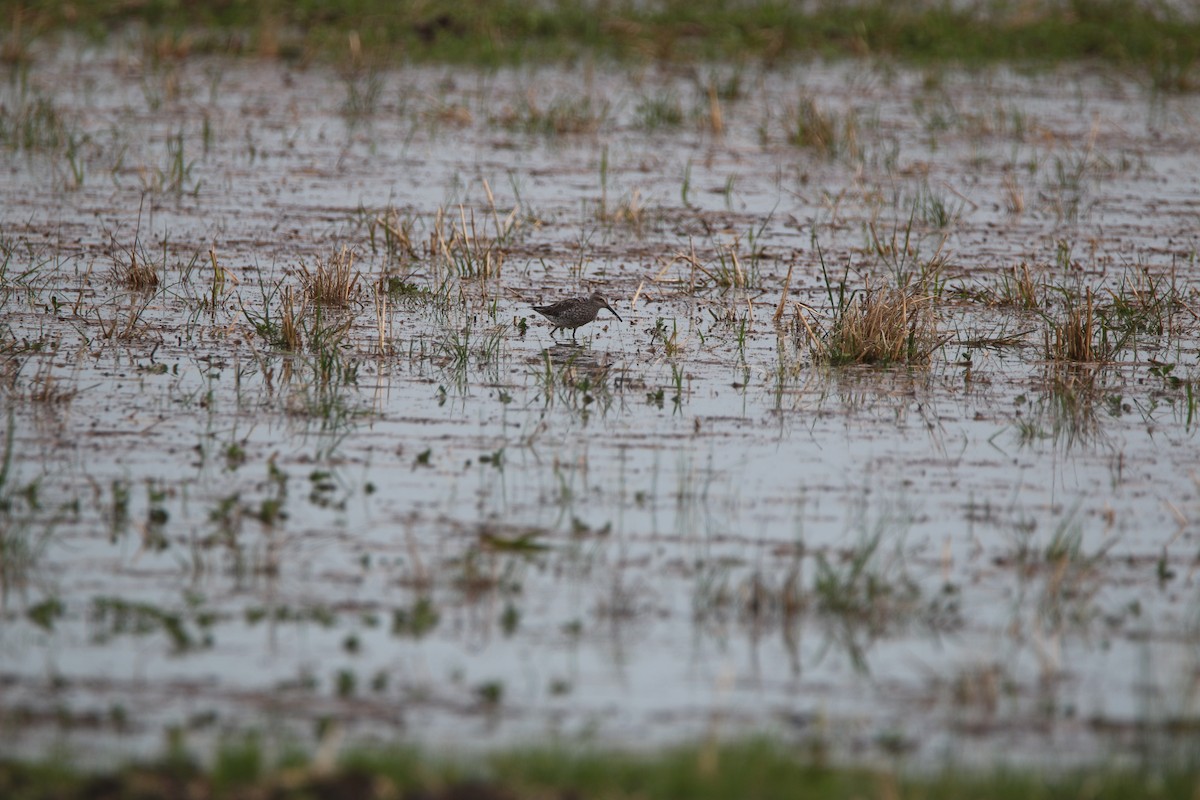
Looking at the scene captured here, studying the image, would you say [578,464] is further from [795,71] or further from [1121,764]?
[795,71]

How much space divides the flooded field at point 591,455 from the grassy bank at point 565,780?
278 mm

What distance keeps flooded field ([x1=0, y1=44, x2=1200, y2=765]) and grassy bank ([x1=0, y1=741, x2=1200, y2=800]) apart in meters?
0.28

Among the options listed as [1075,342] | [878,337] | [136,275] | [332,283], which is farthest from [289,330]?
[1075,342]

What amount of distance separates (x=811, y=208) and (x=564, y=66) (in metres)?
8.26

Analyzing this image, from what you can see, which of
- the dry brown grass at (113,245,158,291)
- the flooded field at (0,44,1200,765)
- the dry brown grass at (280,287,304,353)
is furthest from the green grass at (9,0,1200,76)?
the dry brown grass at (280,287,304,353)

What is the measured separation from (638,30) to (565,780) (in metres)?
20.1

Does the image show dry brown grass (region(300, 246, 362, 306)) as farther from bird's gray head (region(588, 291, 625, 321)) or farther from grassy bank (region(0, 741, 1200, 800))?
grassy bank (region(0, 741, 1200, 800))

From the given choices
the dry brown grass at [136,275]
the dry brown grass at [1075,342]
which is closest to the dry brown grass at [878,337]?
the dry brown grass at [1075,342]

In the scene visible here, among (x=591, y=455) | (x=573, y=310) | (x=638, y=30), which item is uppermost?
(x=638, y=30)

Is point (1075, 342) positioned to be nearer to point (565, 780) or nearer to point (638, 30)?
point (565, 780)

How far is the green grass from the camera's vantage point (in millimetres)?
22672

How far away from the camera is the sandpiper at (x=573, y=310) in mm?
10422

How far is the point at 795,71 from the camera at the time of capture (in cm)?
2289

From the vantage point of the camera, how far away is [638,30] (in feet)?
77.6
